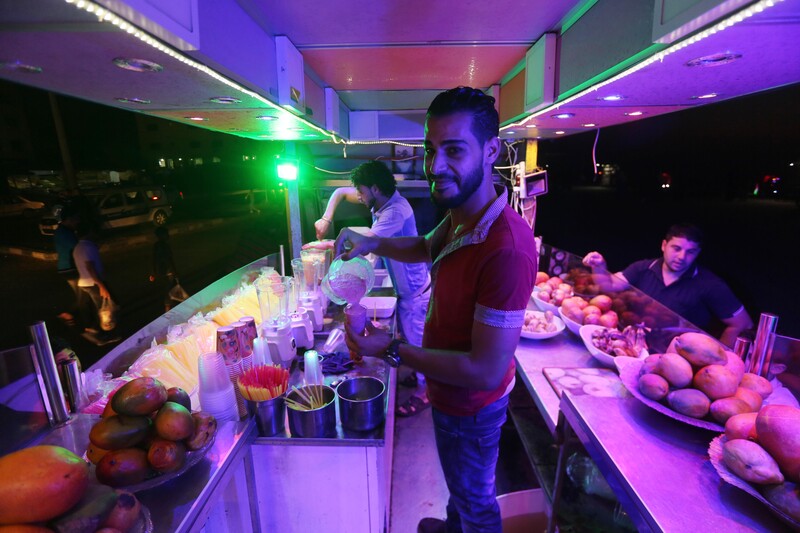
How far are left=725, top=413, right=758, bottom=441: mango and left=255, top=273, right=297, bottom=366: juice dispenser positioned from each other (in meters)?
1.72

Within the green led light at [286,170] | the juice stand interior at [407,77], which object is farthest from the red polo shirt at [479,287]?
the green led light at [286,170]

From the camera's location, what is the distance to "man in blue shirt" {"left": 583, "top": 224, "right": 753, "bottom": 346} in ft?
9.08

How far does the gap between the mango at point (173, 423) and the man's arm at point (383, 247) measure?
42.8 inches

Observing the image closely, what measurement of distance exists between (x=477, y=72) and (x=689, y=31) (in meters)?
2.15

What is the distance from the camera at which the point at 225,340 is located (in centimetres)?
161

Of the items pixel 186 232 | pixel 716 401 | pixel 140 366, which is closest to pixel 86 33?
pixel 140 366

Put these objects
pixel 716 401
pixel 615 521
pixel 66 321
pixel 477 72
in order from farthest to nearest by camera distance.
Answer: pixel 66 321, pixel 477 72, pixel 615 521, pixel 716 401

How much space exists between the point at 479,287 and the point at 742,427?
780 mm

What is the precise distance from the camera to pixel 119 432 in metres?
1.09

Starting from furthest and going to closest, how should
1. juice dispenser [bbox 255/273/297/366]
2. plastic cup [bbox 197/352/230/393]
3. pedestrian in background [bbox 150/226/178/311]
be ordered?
pedestrian in background [bbox 150/226/178/311] → juice dispenser [bbox 255/273/297/366] → plastic cup [bbox 197/352/230/393]

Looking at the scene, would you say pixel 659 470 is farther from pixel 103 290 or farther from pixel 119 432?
pixel 103 290

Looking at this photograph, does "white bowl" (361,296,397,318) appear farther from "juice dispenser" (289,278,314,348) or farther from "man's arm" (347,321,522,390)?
"man's arm" (347,321,522,390)

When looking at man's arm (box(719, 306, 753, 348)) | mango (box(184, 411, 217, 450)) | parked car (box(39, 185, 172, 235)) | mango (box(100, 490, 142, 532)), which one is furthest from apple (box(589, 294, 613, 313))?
parked car (box(39, 185, 172, 235))

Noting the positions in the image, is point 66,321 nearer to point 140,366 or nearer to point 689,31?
point 140,366
